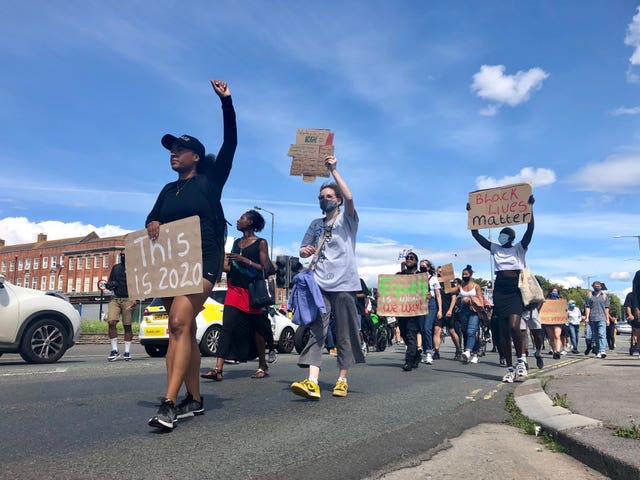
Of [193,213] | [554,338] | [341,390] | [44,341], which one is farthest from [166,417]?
[554,338]

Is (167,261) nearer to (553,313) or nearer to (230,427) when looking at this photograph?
(230,427)

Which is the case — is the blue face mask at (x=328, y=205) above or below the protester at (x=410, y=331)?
above

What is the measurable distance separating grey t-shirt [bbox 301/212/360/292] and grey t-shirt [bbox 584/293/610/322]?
1086cm

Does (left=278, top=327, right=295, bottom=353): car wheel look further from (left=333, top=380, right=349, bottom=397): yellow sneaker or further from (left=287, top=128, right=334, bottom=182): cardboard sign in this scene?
(left=333, top=380, right=349, bottom=397): yellow sneaker

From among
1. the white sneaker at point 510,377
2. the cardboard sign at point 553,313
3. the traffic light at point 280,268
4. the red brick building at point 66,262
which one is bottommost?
the white sneaker at point 510,377

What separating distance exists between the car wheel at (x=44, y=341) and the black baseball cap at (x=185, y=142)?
5.80 metres

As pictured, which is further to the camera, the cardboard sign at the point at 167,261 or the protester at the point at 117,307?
the protester at the point at 117,307

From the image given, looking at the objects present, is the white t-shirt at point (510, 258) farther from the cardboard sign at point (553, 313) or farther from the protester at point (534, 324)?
the cardboard sign at point (553, 313)

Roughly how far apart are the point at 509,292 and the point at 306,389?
3542 mm

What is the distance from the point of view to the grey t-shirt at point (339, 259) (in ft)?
17.4

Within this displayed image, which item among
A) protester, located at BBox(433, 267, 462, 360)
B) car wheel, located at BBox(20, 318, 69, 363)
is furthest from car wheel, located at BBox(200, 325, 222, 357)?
protester, located at BBox(433, 267, 462, 360)

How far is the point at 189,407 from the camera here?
3898 mm

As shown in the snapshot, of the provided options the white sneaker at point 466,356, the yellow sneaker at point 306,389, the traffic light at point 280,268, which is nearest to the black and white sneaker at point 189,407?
the yellow sneaker at point 306,389

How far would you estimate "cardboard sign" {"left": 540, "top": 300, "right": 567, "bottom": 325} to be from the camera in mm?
13820
